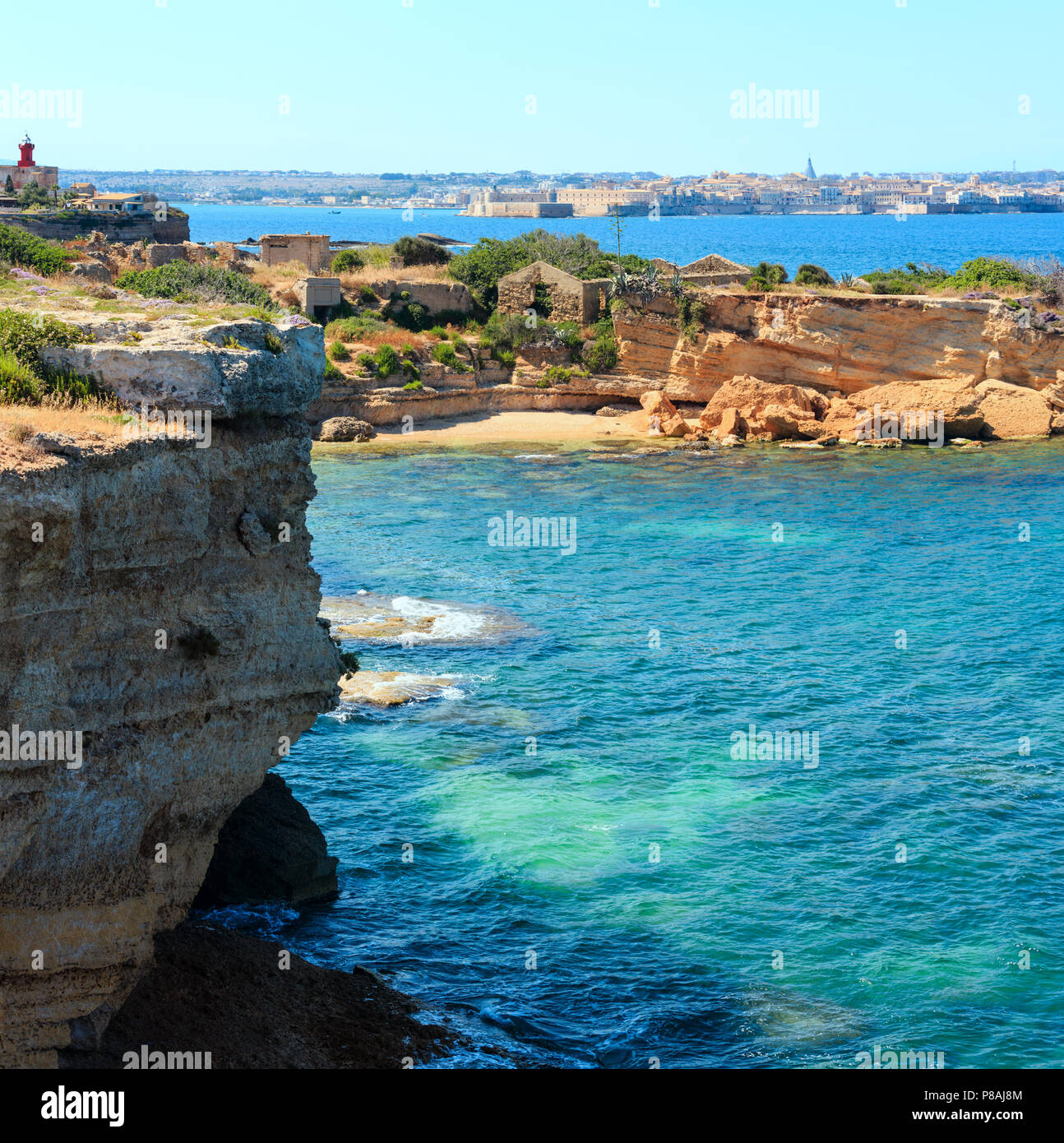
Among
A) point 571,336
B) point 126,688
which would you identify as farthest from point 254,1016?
point 571,336

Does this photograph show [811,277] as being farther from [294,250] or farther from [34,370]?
[34,370]

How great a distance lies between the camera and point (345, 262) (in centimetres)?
6731

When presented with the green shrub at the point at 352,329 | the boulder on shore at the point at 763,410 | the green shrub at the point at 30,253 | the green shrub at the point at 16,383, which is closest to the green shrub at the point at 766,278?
the boulder on shore at the point at 763,410

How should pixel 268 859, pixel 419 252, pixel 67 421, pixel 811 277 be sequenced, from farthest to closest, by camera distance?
1. pixel 419 252
2. pixel 811 277
3. pixel 268 859
4. pixel 67 421

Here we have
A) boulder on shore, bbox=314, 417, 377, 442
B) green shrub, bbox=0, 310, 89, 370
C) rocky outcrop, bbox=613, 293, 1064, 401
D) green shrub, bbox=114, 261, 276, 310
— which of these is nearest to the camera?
green shrub, bbox=0, 310, 89, 370

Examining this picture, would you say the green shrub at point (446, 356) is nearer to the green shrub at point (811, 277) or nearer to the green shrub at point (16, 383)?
the green shrub at point (811, 277)

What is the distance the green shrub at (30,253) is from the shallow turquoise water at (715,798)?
1216 centimetres

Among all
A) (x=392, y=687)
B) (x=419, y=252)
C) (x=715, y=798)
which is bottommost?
(x=715, y=798)

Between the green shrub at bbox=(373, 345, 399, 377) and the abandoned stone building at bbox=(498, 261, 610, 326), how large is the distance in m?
9.48

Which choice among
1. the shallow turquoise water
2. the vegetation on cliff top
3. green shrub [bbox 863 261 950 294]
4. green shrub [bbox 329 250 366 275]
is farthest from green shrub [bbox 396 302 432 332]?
the vegetation on cliff top

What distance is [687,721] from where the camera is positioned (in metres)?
26.4

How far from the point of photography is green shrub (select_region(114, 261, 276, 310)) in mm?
20750

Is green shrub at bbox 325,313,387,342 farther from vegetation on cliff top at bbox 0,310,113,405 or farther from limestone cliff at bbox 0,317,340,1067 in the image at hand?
vegetation on cliff top at bbox 0,310,113,405

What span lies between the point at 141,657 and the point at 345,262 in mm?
57162
